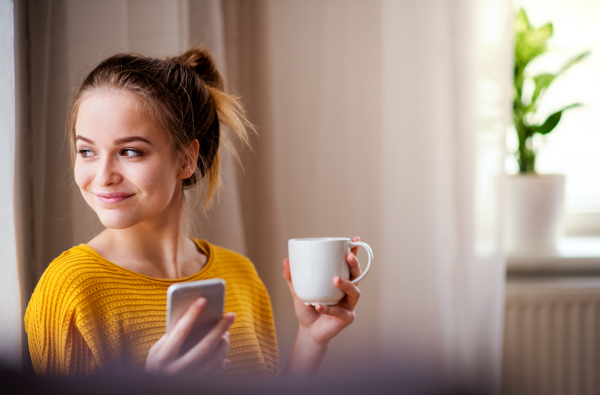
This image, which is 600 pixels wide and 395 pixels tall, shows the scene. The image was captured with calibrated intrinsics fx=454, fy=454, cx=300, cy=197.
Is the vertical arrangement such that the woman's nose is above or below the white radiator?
above

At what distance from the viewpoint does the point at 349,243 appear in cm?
62

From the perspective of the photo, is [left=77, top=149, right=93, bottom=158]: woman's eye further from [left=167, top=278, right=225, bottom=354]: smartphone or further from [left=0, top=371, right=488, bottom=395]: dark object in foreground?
[left=0, top=371, right=488, bottom=395]: dark object in foreground

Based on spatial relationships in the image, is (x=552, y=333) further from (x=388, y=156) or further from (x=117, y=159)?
(x=117, y=159)

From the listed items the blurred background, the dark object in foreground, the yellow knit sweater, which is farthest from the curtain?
the dark object in foreground

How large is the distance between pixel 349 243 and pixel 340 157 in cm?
55

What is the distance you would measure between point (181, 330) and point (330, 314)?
256 millimetres

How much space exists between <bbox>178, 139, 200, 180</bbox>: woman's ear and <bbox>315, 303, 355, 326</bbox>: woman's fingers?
297mm

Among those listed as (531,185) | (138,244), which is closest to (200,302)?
(138,244)

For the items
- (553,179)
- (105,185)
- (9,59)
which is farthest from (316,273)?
(553,179)

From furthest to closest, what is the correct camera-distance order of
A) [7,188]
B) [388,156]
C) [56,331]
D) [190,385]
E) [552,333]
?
[552,333] → [388,156] → [7,188] → [56,331] → [190,385]

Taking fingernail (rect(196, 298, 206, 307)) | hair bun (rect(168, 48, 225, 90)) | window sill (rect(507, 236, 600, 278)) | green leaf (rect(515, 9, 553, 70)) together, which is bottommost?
window sill (rect(507, 236, 600, 278))

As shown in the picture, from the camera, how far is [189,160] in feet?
2.40

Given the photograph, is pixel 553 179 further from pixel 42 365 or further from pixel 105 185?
pixel 42 365

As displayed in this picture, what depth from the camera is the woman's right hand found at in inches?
18.0
